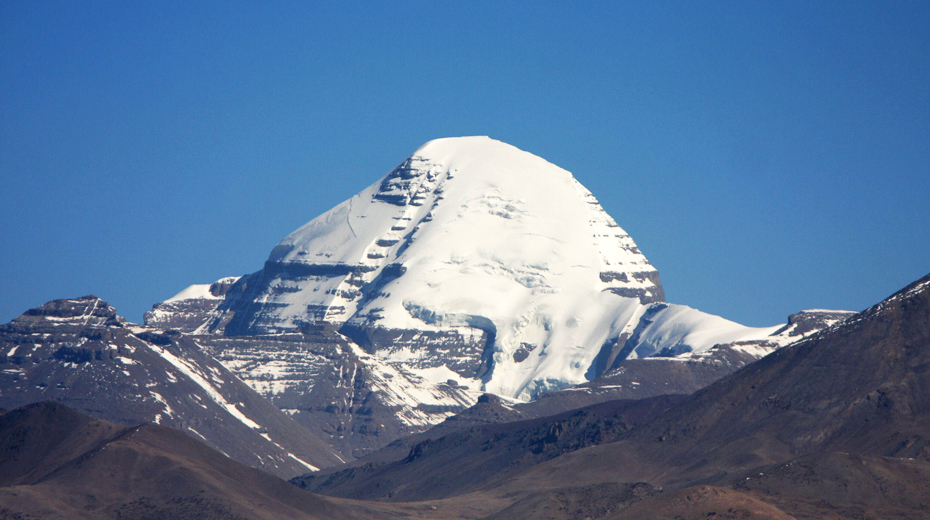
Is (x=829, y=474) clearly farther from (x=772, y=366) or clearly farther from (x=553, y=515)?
(x=772, y=366)

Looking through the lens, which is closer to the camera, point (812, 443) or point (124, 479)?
point (124, 479)

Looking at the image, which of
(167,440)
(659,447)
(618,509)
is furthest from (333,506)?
(659,447)

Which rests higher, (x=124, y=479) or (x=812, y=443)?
(x=812, y=443)

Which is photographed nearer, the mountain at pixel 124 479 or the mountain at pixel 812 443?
the mountain at pixel 812 443

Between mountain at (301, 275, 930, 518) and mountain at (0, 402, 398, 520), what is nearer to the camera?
mountain at (301, 275, 930, 518)
